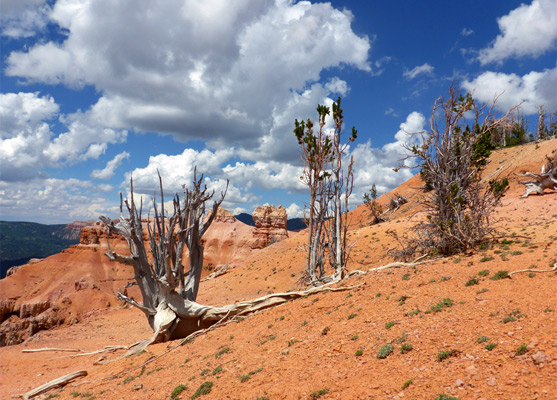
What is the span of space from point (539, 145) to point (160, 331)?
55359mm

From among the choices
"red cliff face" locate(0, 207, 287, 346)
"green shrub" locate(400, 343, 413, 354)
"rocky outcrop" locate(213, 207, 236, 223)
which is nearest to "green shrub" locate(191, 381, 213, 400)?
"green shrub" locate(400, 343, 413, 354)

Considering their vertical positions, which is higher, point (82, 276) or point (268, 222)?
point (268, 222)

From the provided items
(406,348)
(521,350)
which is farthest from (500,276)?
(406,348)

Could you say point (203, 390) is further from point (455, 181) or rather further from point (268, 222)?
point (268, 222)

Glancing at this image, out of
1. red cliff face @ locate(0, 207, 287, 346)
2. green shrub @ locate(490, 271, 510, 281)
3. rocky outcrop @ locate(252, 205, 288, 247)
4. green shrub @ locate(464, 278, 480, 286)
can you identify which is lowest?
red cliff face @ locate(0, 207, 287, 346)

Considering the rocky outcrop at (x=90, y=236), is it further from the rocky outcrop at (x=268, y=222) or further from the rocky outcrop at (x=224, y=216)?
the rocky outcrop at (x=268, y=222)

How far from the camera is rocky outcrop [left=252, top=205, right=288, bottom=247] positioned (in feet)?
180

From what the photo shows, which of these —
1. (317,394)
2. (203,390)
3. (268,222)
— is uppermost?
(268,222)

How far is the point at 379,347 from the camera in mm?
6938

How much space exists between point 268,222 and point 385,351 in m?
49.0

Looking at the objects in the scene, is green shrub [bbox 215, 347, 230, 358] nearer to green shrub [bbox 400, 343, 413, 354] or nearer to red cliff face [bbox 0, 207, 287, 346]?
green shrub [bbox 400, 343, 413, 354]

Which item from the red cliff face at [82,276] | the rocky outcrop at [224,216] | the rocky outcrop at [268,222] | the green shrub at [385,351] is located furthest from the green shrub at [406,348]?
the rocky outcrop at [224,216]

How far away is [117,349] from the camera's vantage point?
15461 mm

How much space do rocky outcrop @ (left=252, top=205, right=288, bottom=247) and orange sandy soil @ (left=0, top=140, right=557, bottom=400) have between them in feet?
132
